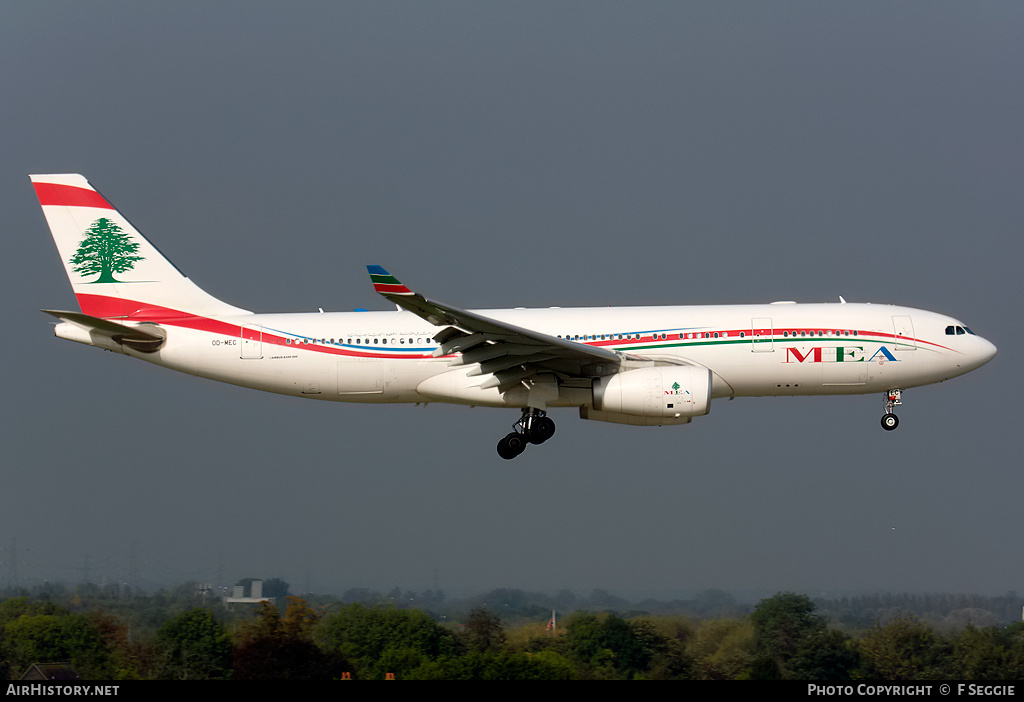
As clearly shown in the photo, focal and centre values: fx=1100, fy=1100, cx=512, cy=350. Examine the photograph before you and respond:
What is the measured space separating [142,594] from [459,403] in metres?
13.5

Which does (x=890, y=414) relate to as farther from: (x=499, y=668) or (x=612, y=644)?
(x=499, y=668)

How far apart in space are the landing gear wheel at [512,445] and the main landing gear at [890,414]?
33.6 ft

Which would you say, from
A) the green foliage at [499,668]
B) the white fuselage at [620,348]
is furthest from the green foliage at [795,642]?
the white fuselage at [620,348]

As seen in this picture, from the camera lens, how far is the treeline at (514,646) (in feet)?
97.8

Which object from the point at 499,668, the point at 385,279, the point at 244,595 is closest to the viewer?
the point at 385,279

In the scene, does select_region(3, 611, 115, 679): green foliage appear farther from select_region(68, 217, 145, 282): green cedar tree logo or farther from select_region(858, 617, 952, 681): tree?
select_region(858, 617, 952, 681): tree

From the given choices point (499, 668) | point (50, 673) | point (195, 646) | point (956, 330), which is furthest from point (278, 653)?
point (956, 330)

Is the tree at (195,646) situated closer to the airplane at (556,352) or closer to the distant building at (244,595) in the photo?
the distant building at (244,595)

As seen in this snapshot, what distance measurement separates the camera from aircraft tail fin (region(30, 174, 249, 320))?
30.9 m

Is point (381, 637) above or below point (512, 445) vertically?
below

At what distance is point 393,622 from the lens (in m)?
31.7

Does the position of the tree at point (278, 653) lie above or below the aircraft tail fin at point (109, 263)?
below

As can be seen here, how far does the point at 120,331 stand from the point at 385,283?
29.1 ft

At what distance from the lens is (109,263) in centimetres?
3142
